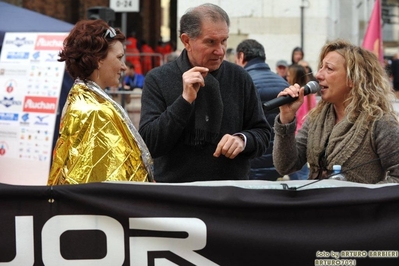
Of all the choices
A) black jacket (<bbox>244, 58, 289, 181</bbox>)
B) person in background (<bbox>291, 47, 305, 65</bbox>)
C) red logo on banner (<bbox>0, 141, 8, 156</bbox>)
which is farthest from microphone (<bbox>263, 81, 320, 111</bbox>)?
person in background (<bbox>291, 47, 305, 65</bbox>)

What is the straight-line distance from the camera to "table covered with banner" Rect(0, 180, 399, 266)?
13.2 ft

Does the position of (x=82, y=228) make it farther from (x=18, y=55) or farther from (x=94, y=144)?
(x=18, y=55)

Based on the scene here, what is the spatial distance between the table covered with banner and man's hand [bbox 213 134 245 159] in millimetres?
714

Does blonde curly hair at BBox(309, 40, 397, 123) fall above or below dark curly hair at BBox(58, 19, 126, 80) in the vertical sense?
below

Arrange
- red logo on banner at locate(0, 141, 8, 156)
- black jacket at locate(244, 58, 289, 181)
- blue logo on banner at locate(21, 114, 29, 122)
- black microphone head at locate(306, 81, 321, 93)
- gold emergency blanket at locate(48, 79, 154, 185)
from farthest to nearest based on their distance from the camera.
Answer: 1. red logo on banner at locate(0, 141, 8, 156)
2. blue logo on banner at locate(21, 114, 29, 122)
3. black jacket at locate(244, 58, 289, 181)
4. black microphone head at locate(306, 81, 321, 93)
5. gold emergency blanket at locate(48, 79, 154, 185)

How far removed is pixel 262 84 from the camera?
27.0 feet

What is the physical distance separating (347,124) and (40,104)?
7.42 m

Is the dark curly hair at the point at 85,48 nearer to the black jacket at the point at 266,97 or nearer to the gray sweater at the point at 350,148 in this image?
the gray sweater at the point at 350,148

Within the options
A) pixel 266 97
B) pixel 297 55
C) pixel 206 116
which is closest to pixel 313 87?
pixel 206 116

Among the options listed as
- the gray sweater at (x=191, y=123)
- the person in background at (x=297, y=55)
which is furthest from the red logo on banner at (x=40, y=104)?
the gray sweater at (x=191, y=123)

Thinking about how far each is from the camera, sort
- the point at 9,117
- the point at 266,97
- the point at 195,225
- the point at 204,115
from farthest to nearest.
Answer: the point at 9,117
the point at 266,97
the point at 204,115
the point at 195,225

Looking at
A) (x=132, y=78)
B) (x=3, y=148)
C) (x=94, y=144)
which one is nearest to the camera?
(x=94, y=144)

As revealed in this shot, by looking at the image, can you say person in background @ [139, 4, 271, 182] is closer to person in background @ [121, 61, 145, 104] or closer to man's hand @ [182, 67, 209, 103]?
man's hand @ [182, 67, 209, 103]

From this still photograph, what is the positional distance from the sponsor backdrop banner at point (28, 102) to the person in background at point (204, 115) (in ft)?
21.8
